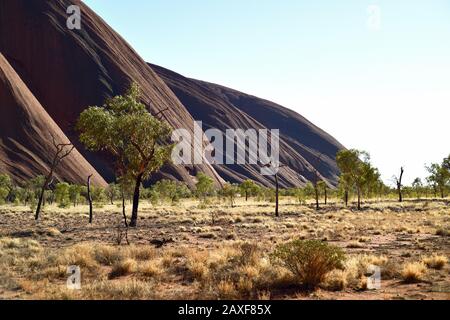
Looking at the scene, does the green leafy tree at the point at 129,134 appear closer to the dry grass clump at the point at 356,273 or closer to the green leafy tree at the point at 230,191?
the dry grass clump at the point at 356,273

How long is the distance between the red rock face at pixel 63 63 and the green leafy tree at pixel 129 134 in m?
89.8

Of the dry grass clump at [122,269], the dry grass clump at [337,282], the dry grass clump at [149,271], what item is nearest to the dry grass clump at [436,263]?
the dry grass clump at [337,282]

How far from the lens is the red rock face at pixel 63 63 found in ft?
415

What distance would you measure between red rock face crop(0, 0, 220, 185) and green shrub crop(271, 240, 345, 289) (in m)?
110

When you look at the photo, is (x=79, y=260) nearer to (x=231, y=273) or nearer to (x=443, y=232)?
(x=231, y=273)

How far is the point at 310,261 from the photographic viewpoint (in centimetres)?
1169

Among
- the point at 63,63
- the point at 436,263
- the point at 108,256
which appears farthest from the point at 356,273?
the point at 63,63

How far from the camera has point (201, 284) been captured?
11305 millimetres

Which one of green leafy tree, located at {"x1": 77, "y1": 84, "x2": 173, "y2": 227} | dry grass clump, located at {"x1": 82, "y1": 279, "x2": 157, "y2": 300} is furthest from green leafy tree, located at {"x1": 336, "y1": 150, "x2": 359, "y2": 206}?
dry grass clump, located at {"x1": 82, "y1": 279, "x2": 157, "y2": 300}

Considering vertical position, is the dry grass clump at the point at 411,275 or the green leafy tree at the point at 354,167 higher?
the green leafy tree at the point at 354,167

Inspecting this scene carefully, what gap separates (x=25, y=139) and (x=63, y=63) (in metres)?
47.9
